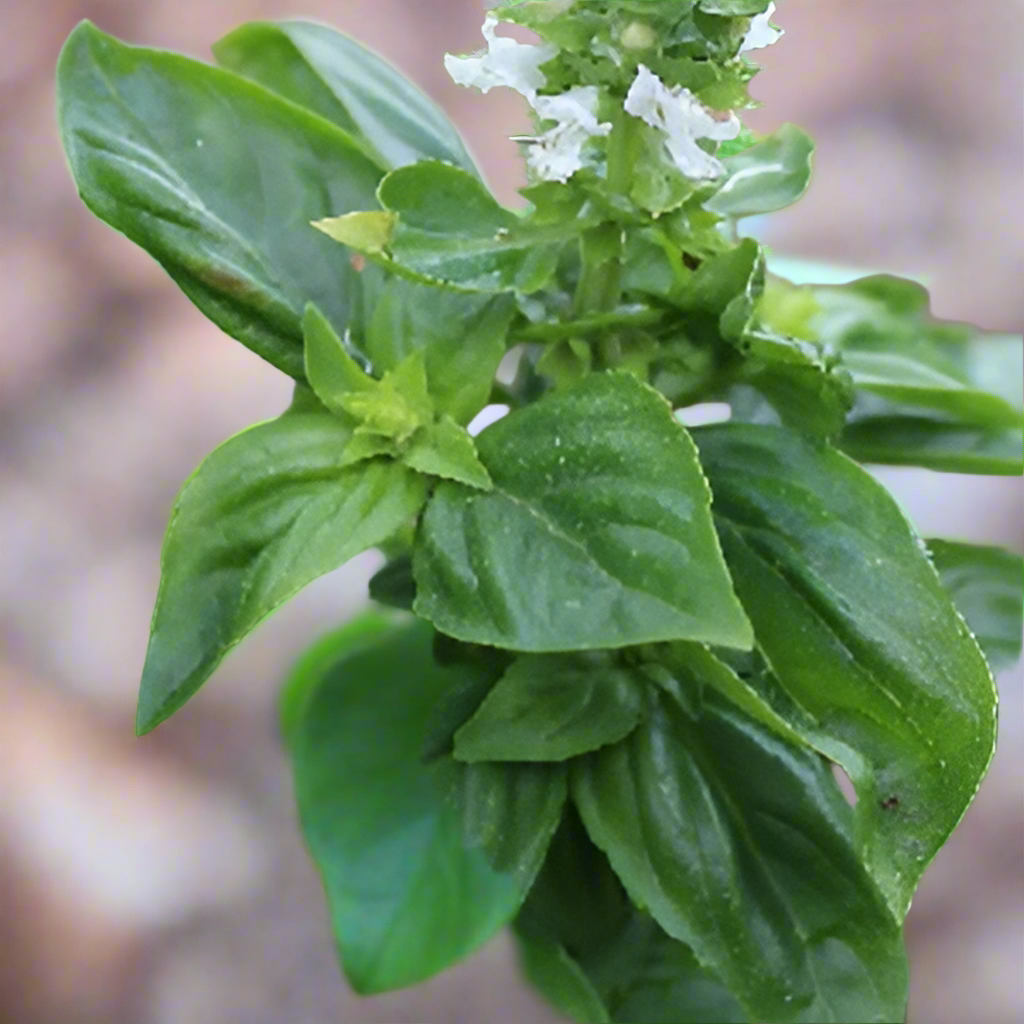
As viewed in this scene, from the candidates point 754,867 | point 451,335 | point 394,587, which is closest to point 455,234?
point 451,335

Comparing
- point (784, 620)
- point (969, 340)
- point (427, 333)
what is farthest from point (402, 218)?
point (969, 340)

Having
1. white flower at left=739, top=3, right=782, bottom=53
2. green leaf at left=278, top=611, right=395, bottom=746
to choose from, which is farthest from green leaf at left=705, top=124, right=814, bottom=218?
green leaf at left=278, top=611, right=395, bottom=746

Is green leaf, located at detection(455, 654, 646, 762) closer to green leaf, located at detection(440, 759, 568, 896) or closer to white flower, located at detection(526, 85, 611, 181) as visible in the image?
green leaf, located at detection(440, 759, 568, 896)

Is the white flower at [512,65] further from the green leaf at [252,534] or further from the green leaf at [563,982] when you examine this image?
the green leaf at [563,982]

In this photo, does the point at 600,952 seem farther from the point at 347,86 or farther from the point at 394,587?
the point at 347,86

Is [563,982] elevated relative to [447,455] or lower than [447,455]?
lower

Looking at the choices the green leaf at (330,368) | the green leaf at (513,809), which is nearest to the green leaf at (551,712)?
the green leaf at (513,809)

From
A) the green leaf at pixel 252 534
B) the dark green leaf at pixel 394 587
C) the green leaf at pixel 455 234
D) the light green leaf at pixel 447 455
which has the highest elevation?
the green leaf at pixel 455 234
